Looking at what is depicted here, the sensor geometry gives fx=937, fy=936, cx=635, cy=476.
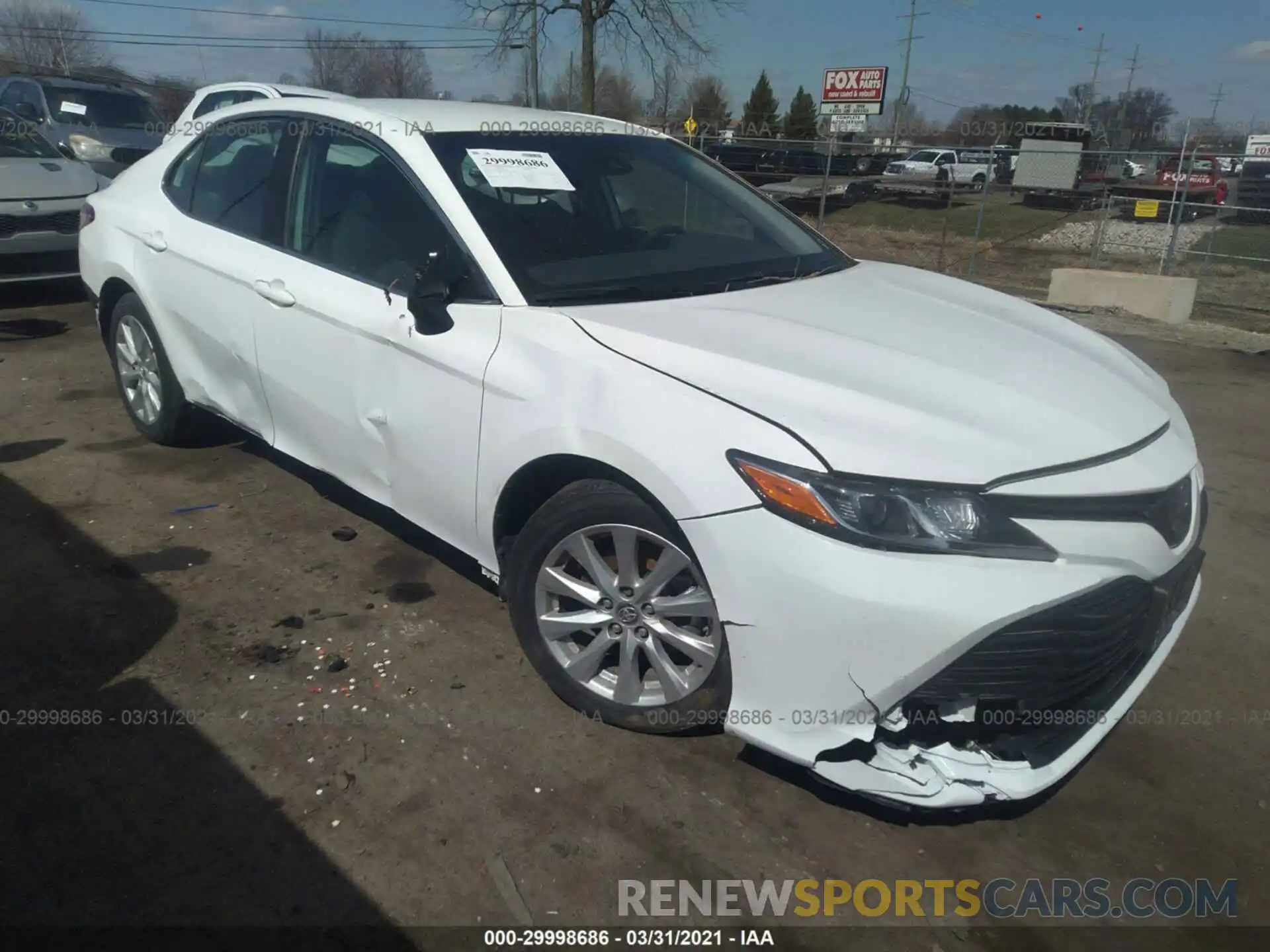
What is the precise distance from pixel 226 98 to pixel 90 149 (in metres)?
2.13

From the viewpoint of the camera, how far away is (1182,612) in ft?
9.25

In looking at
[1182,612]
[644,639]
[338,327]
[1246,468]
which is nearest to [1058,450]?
[1182,612]

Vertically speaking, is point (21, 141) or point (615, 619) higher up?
point (21, 141)

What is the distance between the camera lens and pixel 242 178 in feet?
13.1

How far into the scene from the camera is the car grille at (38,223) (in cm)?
730

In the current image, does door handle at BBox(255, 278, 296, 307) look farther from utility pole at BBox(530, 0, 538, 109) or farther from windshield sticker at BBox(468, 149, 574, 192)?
utility pole at BBox(530, 0, 538, 109)

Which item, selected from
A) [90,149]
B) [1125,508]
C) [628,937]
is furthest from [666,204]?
[90,149]

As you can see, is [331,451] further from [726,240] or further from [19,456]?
[19,456]

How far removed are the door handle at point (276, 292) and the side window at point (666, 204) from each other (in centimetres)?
128

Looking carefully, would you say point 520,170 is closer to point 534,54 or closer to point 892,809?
point 892,809

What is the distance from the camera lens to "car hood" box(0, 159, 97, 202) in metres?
7.42

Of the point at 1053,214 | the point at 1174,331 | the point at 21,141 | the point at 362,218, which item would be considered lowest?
the point at 1174,331

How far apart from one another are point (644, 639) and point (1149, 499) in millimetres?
1393

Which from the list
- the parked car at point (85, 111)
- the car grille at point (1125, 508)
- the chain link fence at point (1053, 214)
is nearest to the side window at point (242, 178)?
the car grille at point (1125, 508)
